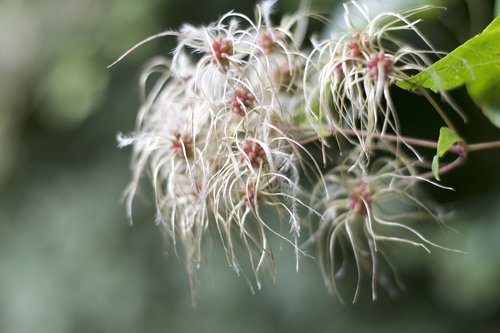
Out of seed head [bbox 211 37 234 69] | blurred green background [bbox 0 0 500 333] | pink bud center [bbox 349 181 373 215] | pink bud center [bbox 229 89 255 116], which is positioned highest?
seed head [bbox 211 37 234 69]

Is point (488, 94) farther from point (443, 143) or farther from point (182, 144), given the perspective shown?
point (182, 144)

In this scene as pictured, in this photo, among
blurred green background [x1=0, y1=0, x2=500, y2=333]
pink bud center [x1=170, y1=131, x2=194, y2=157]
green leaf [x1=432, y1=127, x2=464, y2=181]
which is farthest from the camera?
blurred green background [x1=0, y1=0, x2=500, y2=333]

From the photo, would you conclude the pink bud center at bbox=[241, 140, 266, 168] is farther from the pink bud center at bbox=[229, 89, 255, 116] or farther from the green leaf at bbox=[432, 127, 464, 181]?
the green leaf at bbox=[432, 127, 464, 181]

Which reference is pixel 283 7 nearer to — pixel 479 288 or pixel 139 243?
pixel 479 288

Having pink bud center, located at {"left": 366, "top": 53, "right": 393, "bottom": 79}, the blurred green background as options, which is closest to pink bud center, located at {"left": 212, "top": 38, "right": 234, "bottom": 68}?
pink bud center, located at {"left": 366, "top": 53, "right": 393, "bottom": 79}

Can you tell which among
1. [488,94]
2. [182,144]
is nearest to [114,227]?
[182,144]
